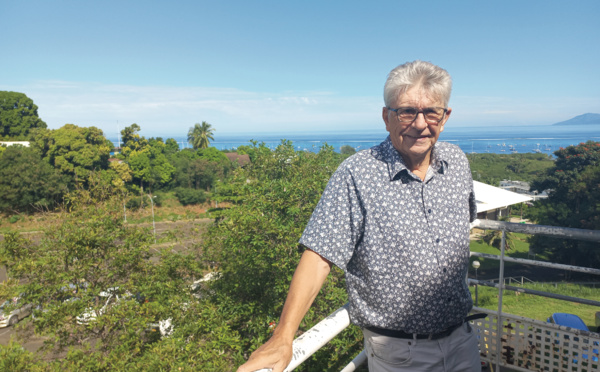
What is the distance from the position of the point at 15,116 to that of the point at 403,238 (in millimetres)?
46040

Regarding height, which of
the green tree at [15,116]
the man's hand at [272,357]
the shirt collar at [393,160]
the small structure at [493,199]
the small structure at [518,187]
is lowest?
the small structure at [518,187]

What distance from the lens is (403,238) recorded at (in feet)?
4.24

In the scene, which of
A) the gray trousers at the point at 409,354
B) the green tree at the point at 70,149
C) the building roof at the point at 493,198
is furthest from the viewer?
the green tree at the point at 70,149

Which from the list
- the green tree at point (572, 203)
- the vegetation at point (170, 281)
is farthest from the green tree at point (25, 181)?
the green tree at point (572, 203)

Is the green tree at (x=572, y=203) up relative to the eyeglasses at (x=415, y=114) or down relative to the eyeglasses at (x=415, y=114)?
down

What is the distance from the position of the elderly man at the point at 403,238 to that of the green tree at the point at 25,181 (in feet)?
90.9

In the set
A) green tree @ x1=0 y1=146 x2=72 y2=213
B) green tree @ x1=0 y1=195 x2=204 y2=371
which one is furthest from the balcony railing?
green tree @ x1=0 y1=146 x2=72 y2=213

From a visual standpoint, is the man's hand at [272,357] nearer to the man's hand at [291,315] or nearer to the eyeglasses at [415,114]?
the man's hand at [291,315]

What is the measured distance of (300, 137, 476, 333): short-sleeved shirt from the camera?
1.25 metres

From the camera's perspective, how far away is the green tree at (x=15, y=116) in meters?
36.8

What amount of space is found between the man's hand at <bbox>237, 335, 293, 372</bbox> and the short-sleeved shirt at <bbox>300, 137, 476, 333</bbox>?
0.29 meters

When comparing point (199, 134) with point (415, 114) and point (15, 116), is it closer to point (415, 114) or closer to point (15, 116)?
point (15, 116)

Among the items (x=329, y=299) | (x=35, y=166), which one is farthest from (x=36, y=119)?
(x=329, y=299)

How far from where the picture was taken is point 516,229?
1992 mm
